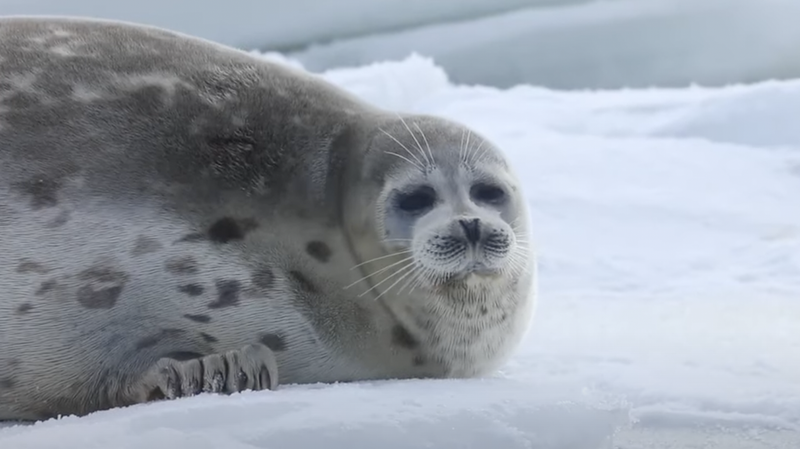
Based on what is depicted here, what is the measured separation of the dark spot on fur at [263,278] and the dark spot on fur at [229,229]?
7cm

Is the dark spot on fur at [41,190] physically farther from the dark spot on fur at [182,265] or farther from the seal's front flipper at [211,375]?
the seal's front flipper at [211,375]

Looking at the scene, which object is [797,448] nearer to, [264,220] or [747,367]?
[747,367]

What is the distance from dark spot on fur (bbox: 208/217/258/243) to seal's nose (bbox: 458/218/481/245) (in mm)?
391

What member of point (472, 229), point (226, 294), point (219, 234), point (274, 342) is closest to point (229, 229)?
point (219, 234)

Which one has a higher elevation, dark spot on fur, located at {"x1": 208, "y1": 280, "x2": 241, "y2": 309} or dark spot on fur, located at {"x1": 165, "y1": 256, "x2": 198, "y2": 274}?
dark spot on fur, located at {"x1": 165, "y1": 256, "x2": 198, "y2": 274}

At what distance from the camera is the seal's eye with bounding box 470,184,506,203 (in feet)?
6.79

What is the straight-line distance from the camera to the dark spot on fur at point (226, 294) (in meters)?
1.91

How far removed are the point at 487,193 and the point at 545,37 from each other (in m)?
4.38

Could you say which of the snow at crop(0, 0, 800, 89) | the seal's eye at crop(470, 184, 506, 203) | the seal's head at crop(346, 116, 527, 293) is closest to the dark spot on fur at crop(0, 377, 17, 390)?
the seal's head at crop(346, 116, 527, 293)

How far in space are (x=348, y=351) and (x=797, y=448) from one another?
0.81 metres

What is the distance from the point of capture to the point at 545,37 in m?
6.29

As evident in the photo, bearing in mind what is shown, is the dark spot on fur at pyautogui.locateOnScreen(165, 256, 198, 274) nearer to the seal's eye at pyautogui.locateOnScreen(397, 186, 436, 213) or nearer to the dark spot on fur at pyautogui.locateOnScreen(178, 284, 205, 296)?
the dark spot on fur at pyautogui.locateOnScreen(178, 284, 205, 296)

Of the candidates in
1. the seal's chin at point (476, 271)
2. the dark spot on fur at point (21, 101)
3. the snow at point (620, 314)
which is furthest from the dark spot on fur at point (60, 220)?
the seal's chin at point (476, 271)

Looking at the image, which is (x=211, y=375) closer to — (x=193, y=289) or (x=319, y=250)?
(x=193, y=289)
